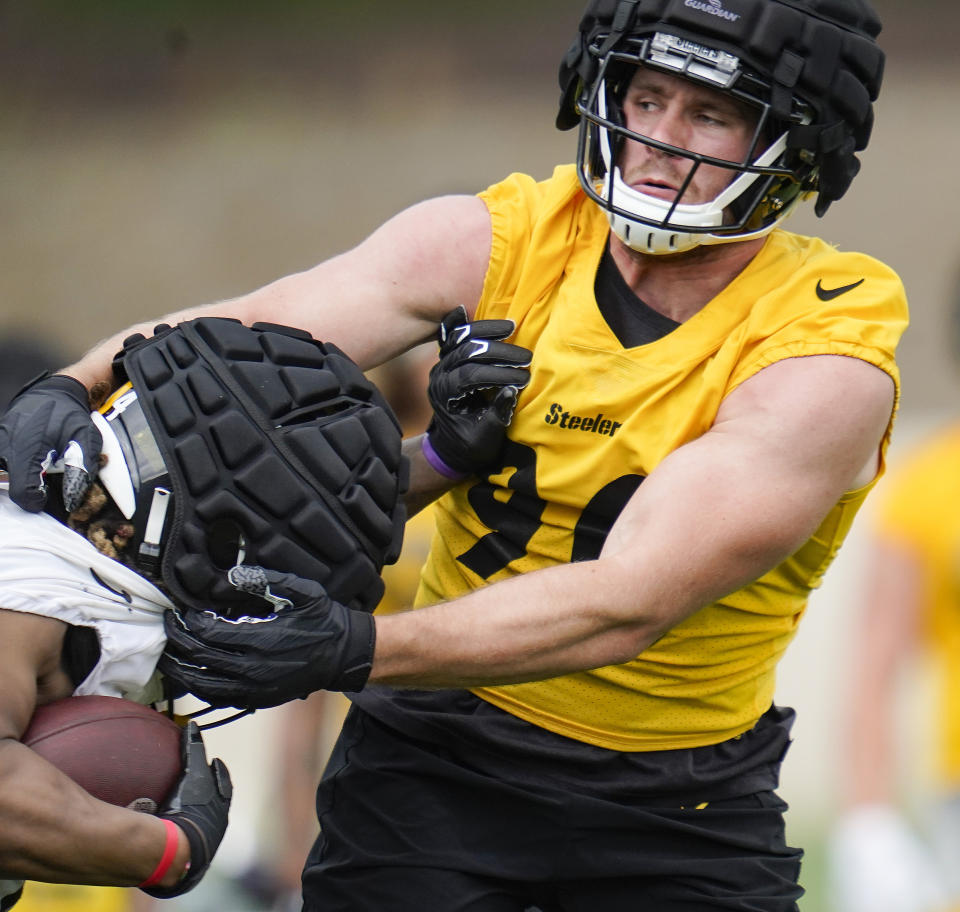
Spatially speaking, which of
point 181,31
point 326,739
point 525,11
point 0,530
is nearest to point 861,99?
point 0,530

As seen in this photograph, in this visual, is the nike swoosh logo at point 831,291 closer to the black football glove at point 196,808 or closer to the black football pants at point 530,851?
the black football pants at point 530,851

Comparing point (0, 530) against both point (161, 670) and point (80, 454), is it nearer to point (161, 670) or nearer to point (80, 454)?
point (80, 454)

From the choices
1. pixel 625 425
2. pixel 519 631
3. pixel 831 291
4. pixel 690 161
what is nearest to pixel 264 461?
pixel 519 631

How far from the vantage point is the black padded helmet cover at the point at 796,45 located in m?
2.80

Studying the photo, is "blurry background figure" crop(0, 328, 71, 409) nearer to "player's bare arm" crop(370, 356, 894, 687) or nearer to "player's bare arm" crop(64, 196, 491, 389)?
"player's bare arm" crop(64, 196, 491, 389)

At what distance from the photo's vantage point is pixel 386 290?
3.02 m

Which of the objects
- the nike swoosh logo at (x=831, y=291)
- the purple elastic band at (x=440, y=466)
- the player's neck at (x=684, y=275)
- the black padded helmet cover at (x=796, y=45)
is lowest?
Result: the purple elastic band at (x=440, y=466)

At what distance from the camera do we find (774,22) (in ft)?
9.16

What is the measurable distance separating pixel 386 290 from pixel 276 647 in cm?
90

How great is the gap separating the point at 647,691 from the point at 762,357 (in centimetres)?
68

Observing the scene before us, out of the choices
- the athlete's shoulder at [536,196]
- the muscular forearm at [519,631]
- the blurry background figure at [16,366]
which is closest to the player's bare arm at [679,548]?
the muscular forearm at [519,631]

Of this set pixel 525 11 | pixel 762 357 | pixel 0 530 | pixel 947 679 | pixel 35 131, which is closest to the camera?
pixel 0 530

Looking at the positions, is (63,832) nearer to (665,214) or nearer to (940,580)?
(665,214)

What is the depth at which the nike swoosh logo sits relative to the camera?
2.84 meters
